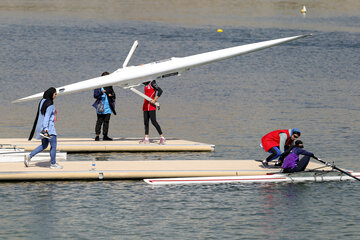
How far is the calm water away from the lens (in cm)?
1773

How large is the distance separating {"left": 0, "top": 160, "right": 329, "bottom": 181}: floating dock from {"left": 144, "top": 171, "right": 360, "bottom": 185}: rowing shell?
0.83ft

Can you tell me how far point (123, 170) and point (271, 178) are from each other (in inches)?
155

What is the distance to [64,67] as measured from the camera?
5659 cm

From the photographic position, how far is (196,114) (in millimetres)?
37031

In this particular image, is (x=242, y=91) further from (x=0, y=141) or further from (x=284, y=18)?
(x=284, y=18)

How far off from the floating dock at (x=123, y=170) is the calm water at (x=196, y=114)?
26 centimetres

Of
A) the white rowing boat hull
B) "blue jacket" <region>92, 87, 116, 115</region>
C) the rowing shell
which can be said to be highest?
the white rowing boat hull

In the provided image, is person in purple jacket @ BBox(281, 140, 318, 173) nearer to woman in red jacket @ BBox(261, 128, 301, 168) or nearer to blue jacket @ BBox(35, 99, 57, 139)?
woman in red jacket @ BBox(261, 128, 301, 168)

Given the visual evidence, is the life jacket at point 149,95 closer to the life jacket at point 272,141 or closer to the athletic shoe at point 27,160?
the life jacket at point 272,141

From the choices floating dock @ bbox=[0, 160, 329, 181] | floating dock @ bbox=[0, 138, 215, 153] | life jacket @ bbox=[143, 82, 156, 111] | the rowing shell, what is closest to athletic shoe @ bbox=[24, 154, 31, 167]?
floating dock @ bbox=[0, 160, 329, 181]

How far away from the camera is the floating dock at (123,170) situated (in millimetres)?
20328

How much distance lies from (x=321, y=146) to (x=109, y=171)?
404 inches

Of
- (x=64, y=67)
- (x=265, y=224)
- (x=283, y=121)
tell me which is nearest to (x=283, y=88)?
(x=283, y=121)

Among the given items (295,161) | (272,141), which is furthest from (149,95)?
(295,161)
